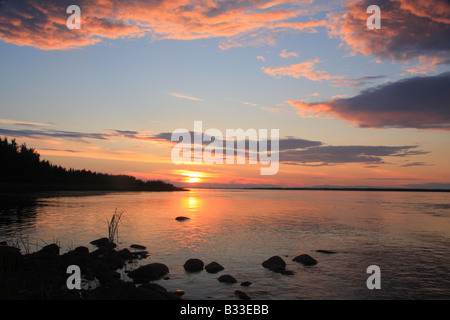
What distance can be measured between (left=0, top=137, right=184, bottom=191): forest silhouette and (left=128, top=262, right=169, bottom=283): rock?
10793 centimetres

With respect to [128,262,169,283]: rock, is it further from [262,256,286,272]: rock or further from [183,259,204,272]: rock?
[262,256,286,272]: rock

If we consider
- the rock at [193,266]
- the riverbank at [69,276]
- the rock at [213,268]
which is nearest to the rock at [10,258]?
the riverbank at [69,276]

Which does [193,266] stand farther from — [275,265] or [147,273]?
[275,265]

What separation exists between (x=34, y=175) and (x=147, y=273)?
132882mm

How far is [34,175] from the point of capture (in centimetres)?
12662

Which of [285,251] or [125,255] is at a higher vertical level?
[125,255]

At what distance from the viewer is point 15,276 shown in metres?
14.7

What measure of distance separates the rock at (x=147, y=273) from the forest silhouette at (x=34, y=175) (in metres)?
108

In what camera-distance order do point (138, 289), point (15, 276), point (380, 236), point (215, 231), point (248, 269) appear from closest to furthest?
point (138, 289)
point (15, 276)
point (248, 269)
point (380, 236)
point (215, 231)

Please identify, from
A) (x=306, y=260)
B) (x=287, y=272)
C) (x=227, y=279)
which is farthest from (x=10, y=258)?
(x=306, y=260)

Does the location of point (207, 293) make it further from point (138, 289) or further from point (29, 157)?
point (29, 157)

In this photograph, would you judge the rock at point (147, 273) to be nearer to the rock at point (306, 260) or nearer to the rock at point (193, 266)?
the rock at point (193, 266)

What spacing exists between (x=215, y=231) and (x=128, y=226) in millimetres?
11569
